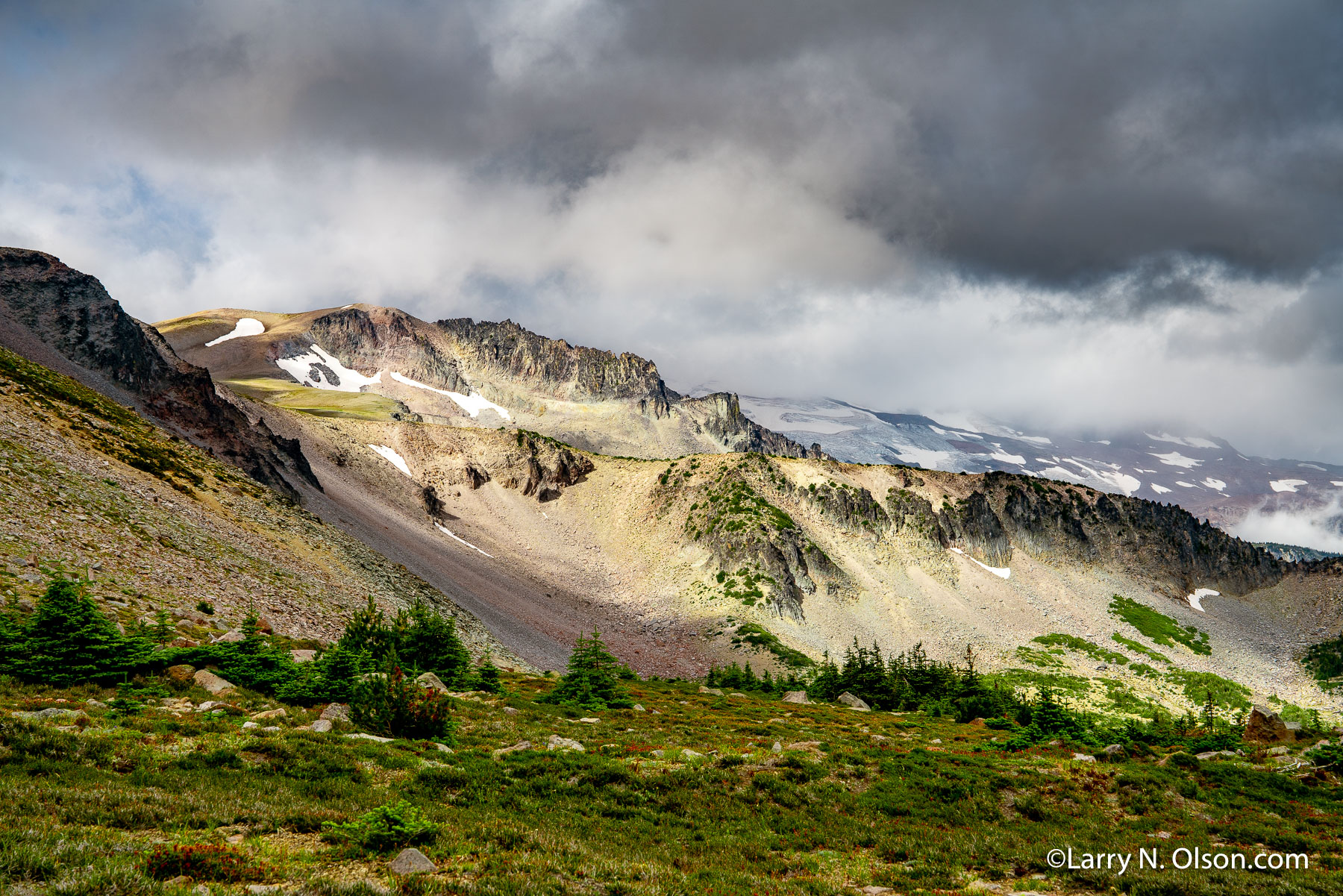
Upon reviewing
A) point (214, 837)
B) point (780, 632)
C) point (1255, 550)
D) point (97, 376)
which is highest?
point (1255, 550)

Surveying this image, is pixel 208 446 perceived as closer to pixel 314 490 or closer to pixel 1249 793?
pixel 314 490

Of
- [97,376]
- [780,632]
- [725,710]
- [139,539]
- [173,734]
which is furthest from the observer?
[780,632]

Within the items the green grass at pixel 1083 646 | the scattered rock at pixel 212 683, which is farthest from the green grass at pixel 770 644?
the scattered rock at pixel 212 683

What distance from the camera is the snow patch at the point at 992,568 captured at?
433ft

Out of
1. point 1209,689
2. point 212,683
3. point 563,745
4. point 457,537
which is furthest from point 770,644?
point 212,683

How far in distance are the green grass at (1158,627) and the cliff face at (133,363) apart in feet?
491

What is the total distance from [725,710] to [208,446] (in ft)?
267

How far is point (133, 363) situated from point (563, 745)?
104m

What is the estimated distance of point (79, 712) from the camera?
55.6 feet

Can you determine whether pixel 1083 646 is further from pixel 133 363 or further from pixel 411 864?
pixel 133 363

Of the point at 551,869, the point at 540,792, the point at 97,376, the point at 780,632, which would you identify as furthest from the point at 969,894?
the point at 97,376

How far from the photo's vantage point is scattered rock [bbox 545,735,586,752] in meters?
22.1

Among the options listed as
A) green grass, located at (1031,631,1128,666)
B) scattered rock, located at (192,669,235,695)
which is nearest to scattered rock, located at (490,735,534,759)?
scattered rock, located at (192,669,235,695)

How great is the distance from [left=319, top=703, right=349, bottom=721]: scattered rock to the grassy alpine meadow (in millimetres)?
711
